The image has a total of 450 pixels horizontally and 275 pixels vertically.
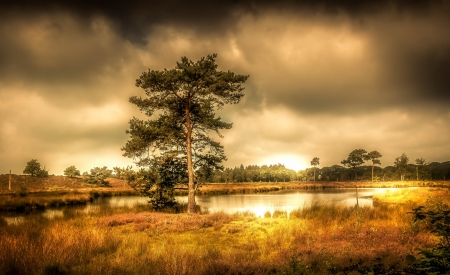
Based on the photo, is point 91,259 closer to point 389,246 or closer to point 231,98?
point 389,246

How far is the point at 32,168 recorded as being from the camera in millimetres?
86500

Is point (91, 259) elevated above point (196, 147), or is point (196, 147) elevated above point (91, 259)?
point (196, 147)

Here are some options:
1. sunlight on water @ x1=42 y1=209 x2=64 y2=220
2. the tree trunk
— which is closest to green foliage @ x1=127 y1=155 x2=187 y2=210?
the tree trunk

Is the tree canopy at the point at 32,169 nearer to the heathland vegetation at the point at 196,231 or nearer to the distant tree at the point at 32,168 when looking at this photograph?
the distant tree at the point at 32,168

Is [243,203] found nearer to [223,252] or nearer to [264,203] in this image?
[264,203]

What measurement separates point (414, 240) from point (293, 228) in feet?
15.5

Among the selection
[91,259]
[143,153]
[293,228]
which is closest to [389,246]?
[293,228]

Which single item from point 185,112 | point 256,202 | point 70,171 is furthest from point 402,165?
point 70,171

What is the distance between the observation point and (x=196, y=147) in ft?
63.6

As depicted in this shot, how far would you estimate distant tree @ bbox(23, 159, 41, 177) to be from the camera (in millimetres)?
85438

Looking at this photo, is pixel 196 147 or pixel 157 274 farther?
pixel 196 147

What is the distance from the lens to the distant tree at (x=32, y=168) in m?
85.4

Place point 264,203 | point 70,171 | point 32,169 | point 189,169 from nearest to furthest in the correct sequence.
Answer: point 189,169 < point 264,203 < point 32,169 < point 70,171

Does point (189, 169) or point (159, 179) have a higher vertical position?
point (189, 169)
